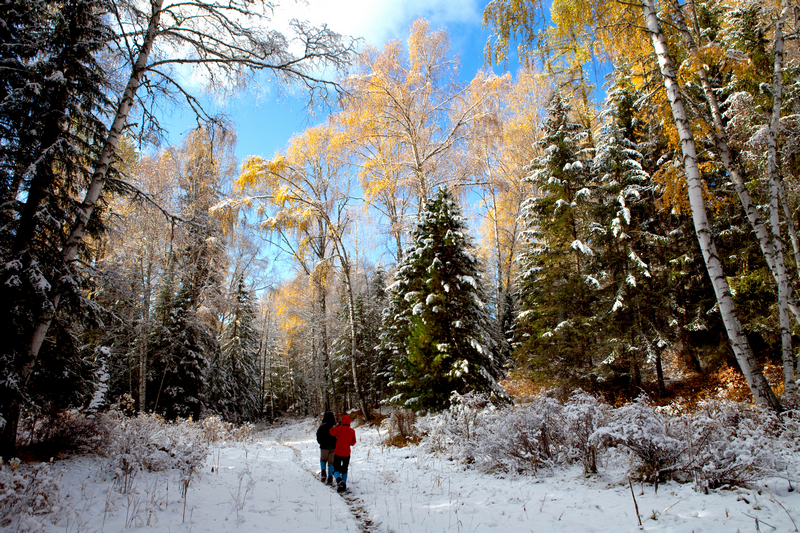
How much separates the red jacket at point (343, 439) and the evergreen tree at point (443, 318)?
15.6 ft

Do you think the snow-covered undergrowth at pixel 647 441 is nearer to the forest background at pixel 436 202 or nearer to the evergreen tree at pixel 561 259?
the forest background at pixel 436 202

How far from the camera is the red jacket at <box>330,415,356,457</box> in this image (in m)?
7.09

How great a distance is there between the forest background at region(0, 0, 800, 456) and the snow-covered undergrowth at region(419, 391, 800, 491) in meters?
1.09

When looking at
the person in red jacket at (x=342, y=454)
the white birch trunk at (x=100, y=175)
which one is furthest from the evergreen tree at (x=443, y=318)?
the white birch trunk at (x=100, y=175)

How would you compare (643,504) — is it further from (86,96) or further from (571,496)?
(86,96)

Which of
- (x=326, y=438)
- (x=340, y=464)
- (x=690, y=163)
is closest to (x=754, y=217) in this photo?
(x=690, y=163)

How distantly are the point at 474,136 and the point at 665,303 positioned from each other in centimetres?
921

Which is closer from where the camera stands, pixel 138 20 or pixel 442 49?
pixel 138 20

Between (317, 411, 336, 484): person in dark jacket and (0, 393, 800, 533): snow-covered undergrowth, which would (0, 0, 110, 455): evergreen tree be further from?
(317, 411, 336, 484): person in dark jacket

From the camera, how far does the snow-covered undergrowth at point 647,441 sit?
424 cm

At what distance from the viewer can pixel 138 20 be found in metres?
5.79

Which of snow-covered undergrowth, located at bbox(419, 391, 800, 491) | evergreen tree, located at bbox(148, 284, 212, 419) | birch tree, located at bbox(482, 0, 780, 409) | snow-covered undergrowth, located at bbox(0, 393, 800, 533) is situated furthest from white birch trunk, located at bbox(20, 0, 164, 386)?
evergreen tree, located at bbox(148, 284, 212, 419)

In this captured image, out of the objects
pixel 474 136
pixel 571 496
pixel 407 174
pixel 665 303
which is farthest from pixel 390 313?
pixel 571 496

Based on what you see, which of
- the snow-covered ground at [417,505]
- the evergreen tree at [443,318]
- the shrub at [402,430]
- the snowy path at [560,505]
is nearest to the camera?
the snowy path at [560,505]
